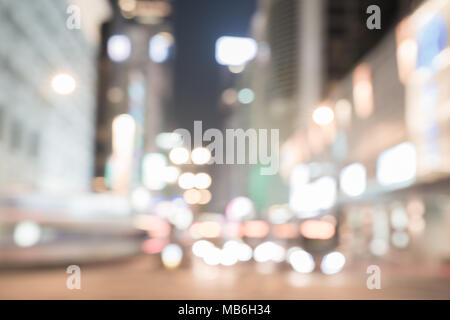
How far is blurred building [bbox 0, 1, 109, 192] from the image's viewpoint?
122ft

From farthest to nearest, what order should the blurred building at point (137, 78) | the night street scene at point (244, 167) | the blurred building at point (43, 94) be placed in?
the blurred building at point (137, 78) → the blurred building at point (43, 94) → the night street scene at point (244, 167)

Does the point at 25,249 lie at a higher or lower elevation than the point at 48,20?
lower

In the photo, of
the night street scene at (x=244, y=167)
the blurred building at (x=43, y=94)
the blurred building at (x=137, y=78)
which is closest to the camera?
the night street scene at (x=244, y=167)

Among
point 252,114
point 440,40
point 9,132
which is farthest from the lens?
point 252,114

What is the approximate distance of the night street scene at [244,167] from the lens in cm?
1144

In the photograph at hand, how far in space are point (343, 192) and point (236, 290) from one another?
93.1ft

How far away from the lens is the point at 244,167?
4456 centimetres

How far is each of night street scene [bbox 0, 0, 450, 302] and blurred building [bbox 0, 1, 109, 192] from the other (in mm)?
225

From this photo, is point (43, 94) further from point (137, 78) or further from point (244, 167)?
point (137, 78)

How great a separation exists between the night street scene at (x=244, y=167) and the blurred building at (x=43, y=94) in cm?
23

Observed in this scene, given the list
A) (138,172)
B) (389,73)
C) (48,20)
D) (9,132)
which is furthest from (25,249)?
(138,172)

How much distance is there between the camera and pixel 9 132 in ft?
123

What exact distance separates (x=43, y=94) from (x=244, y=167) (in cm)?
1801
